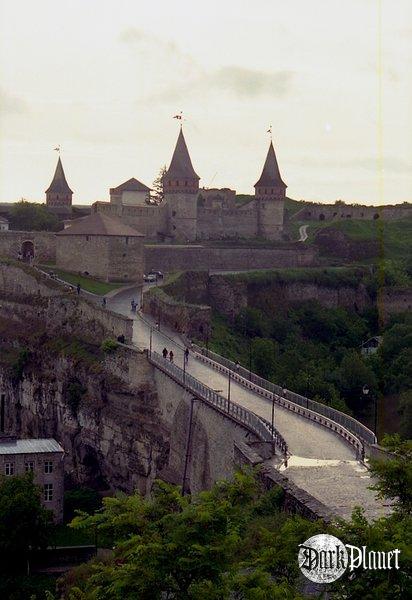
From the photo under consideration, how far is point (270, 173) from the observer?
3765 inches

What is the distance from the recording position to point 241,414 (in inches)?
1443

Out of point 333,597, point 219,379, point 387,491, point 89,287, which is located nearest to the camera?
point 333,597

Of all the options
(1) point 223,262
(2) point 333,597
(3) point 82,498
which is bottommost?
(3) point 82,498

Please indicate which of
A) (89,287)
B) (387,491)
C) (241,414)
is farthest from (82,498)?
(387,491)

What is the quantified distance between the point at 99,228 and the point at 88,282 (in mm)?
3616

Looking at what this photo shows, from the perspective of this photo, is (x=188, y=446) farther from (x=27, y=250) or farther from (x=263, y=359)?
(x=27, y=250)

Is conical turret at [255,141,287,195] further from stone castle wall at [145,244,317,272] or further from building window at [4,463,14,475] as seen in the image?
building window at [4,463,14,475]

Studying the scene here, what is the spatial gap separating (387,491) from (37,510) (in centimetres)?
2216

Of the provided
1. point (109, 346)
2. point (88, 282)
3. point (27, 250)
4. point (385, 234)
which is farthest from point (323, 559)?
point (385, 234)

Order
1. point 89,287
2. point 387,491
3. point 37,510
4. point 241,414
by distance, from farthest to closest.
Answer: point 89,287
point 37,510
point 241,414
point 387,491

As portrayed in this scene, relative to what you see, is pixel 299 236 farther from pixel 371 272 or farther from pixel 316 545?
pixel 316 545

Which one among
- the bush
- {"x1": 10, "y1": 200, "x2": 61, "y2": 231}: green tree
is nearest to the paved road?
{"x1": 10, "y1": 200, "x2": 61, "y2": 231}: green tree

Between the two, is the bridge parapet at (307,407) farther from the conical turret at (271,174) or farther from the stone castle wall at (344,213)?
the stone castle wall at (344,213)

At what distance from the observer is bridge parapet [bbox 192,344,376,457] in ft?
119
